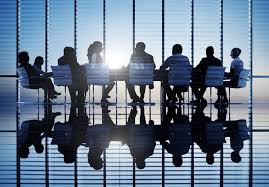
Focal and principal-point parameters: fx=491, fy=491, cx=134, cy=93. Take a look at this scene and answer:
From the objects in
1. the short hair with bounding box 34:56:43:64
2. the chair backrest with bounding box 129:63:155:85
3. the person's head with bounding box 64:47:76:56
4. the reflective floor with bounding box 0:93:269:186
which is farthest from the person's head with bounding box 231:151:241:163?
the short hair with bounding box 34:56:43:64

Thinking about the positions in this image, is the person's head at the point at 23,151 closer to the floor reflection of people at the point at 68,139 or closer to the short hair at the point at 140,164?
the floor reflection of people at the point at 68,139

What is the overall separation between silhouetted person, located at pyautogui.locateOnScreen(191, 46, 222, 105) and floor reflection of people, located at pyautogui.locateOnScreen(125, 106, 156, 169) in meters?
2.94

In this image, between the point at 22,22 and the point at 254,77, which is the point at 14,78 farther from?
the point at 254,77

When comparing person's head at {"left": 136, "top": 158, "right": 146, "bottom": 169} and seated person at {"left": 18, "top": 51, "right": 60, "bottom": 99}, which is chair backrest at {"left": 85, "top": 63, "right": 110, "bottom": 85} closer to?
seated person at {"left": 18, "top": 51, "right": 60, "bottom": 99}

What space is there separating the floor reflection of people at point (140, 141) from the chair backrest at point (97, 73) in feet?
8.52

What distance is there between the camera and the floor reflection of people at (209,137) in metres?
2.88

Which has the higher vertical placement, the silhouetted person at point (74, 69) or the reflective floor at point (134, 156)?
the silhouetted person at point (74, 69)

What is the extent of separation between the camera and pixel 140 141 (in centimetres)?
322

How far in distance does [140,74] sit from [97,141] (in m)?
3.83

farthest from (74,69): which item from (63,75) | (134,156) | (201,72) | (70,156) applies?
(134,156)

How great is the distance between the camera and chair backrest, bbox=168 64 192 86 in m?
7.00

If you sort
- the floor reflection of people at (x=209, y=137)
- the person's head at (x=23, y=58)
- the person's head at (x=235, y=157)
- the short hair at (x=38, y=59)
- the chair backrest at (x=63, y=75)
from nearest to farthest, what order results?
the person's head at (x=235, y=157) < the floor reflection of people at (x=209, y=137) < the chair backrest at (x=63, y=75) < the person's head at (x=23, y=58) < the short hair at (x=38, y=59)

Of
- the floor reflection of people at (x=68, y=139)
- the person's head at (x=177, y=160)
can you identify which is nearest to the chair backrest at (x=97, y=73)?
the floor reflection of people at (x=68, y=139)

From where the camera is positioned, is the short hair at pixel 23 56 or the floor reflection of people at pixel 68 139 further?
the short hair at pixel 23 56
